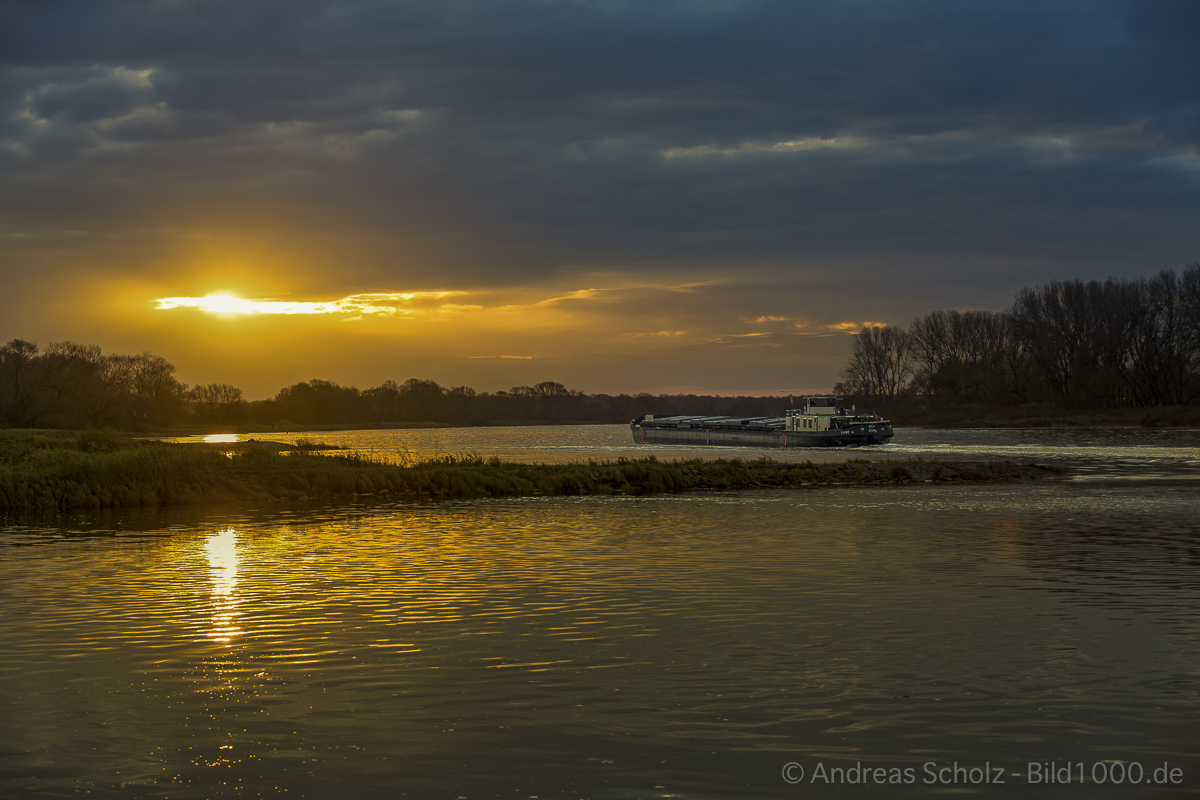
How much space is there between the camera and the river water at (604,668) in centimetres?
730

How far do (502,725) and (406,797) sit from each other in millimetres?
1686

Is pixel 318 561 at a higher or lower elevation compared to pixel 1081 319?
lower

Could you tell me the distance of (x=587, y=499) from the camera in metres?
36.9

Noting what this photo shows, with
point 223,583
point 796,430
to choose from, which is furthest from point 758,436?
point 223,583

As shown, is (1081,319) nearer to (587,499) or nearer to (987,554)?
(587,499)

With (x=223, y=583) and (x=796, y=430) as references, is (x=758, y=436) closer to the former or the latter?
(x=796, y=430)

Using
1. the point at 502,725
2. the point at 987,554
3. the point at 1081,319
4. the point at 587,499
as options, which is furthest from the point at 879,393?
the point at 502,725

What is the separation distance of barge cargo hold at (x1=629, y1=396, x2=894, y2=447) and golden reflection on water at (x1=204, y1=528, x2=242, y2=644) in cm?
7901

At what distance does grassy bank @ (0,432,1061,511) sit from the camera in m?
33.5

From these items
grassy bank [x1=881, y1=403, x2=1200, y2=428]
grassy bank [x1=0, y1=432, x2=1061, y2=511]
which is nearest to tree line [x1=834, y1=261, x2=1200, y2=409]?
grassy bank [x1=881, y1=403, x2=1200, y2=428]

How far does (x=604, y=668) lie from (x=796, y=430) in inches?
3672

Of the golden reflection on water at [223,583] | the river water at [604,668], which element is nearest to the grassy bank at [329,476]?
the golden reflection on water at [223,583]

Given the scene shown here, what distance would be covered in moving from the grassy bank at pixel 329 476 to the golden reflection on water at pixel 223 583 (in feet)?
34.2

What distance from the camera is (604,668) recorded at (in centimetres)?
1040
